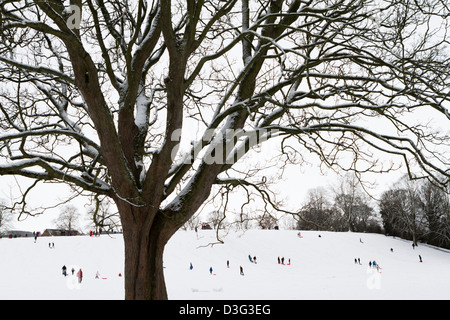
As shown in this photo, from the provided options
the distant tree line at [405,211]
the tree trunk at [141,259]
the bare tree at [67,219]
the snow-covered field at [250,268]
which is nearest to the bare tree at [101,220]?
the tree trunk at [141,259]

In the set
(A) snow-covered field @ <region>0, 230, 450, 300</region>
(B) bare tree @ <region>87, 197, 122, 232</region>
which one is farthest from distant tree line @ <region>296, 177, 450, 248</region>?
(B) bare tree @ <region>87, 197, 122, 232</region>

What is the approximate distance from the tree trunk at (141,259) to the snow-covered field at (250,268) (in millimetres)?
10669

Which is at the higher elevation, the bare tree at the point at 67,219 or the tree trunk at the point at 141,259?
the bare tree at the point at 67,219

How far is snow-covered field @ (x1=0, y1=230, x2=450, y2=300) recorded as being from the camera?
16.8 meters

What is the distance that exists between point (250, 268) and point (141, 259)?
1078 inches

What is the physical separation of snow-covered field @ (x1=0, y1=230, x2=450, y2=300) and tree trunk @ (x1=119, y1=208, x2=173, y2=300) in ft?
35.0

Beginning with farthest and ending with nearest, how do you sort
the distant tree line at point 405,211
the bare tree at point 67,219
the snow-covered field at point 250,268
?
the bare tree at point 67,219
the distant tree line at point 405,211
the snow-covered field at point 250,268

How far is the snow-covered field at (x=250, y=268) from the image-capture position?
55.3 feet

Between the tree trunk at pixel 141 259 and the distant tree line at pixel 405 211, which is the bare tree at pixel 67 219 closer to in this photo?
the distant tree line at pixel 405 211

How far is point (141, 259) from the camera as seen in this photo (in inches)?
192

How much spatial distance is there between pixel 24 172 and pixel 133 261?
2.24m

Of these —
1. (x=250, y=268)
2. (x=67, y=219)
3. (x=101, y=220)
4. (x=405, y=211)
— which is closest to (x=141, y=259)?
(x=101, y=220)

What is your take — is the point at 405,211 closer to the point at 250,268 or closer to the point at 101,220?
the point at 250,268
